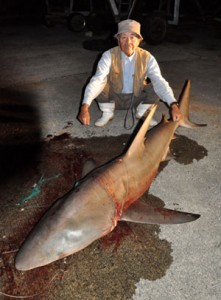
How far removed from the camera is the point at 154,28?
374 inches

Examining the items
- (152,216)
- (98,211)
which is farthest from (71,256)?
(152,216)

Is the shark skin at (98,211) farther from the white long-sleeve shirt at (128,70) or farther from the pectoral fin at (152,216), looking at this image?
the white long-sleeve shirt at (128,70)

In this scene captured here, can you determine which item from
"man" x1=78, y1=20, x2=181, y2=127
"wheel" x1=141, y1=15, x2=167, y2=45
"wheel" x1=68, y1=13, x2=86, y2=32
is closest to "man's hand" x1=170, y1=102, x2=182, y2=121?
"man" x1=78, y1=20, x2=181, y2=127

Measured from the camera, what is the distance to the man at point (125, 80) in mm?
4008

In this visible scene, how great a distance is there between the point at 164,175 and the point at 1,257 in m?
2.14

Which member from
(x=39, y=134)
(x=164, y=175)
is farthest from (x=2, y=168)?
(x=164, y=175)

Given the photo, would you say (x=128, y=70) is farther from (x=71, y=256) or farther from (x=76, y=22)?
(x=76, y=22)

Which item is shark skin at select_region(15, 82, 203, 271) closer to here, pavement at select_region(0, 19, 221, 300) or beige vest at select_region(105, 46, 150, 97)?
pavement at select_region(0, 19, 221, 300)

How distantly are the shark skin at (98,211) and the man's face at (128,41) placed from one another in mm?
1486

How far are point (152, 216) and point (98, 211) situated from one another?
613 millimetres

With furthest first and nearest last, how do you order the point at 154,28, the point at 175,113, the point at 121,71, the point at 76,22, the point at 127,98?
1. the point at 76,22
2. the point at 154,28
3. the point at 127,98
4. the point at 121,71
5. the point at 175,113

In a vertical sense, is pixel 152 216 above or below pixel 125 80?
below

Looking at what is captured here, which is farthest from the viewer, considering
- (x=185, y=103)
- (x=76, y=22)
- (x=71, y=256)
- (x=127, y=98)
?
(x=76, y=22)

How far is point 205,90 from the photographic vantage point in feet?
21.1
